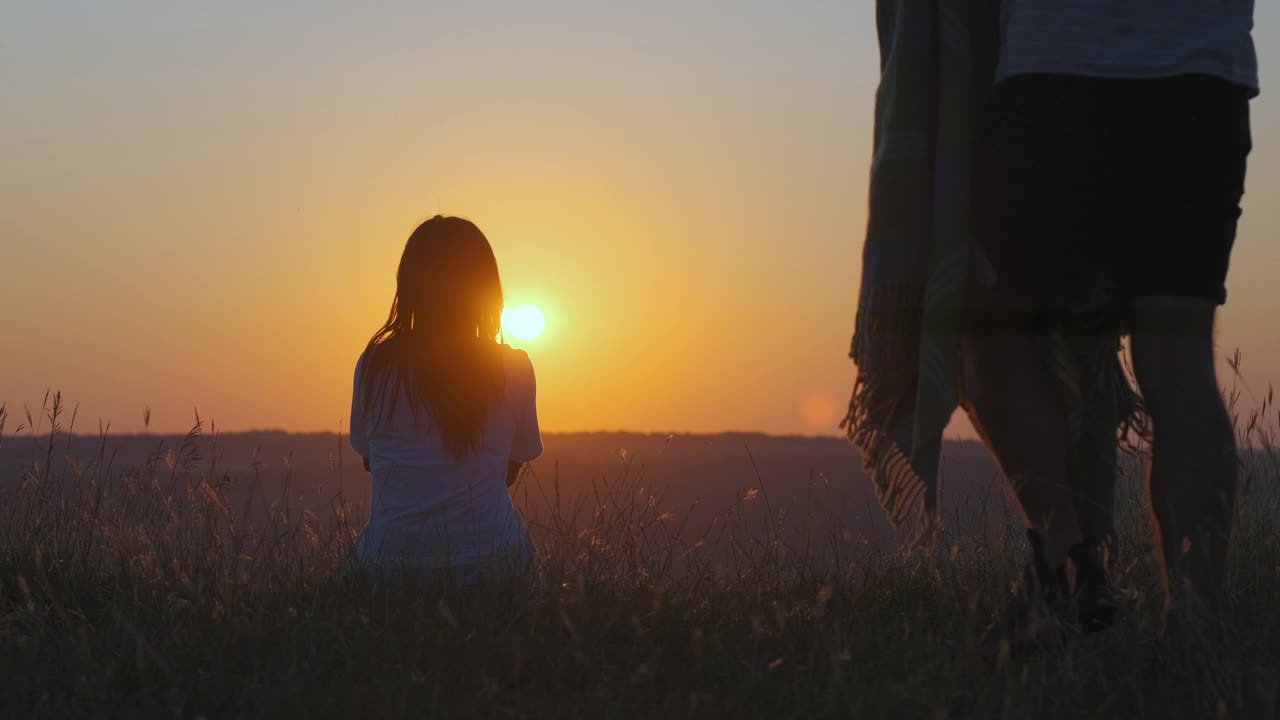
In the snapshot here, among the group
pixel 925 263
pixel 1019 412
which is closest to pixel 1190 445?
pixel 1019 412

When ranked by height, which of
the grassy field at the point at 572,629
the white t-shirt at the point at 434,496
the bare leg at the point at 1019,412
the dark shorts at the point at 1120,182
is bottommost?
the grassy field at the point at 572,629

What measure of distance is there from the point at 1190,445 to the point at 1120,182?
54cm

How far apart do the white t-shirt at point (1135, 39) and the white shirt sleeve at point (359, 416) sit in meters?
2.12

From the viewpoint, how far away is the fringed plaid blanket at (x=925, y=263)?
7.76ft

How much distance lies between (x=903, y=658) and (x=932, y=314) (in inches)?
29.0

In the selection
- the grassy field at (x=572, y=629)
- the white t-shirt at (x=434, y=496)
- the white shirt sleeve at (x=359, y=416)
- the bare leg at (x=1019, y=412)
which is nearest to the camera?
the grassy field at (x=572, y=629)

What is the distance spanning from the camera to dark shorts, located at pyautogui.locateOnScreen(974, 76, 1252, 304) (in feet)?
7.11

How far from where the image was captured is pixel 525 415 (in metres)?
3.58

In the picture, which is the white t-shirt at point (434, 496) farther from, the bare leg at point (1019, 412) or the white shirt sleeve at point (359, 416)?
the bare leg at point (1019, 412)

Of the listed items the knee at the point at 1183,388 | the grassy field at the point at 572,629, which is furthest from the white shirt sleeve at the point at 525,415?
the knee at the point at 1183,388

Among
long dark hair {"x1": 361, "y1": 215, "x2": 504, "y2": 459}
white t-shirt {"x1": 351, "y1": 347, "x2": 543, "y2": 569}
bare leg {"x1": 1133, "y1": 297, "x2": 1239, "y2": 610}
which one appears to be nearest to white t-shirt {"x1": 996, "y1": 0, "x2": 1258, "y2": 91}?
bare leg {"x1": 1133, "y1": 297, "x2": 1239, "y2": 610}

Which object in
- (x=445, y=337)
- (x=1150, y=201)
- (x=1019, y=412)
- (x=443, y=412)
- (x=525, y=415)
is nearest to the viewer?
(x=1150, y=201)

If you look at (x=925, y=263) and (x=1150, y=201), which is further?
(x=925, y=263)

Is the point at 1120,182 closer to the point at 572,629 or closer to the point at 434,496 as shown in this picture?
the point at 572,629
